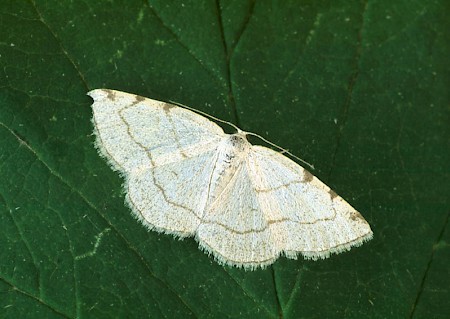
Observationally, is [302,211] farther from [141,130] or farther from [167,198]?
[141,130]

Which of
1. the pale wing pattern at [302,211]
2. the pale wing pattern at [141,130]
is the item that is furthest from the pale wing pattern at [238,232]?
the pale wing pattern at [141,130]

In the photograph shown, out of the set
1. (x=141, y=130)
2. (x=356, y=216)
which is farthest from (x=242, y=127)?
(x=356, y=216)

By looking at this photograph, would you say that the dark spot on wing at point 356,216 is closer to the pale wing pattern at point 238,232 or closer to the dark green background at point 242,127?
the dark green background at point 242,127

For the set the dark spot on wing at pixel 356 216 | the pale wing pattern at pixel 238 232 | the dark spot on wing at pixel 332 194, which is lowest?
the pale wing pattern at pixel 238 232

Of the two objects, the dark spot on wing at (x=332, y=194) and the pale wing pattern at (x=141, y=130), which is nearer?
the dark spot on wing at (x=332, y=194)

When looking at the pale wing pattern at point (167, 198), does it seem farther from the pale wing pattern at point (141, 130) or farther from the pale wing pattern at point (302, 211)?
the pale wing pattern at point (302, 211)

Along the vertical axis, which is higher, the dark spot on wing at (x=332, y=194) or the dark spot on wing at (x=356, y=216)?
the dark spot on wing at (x=332, y=194)

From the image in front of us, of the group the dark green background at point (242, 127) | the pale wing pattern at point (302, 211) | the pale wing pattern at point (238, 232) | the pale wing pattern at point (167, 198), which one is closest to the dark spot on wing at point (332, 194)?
the pale wing pattern at point (302, 211)
